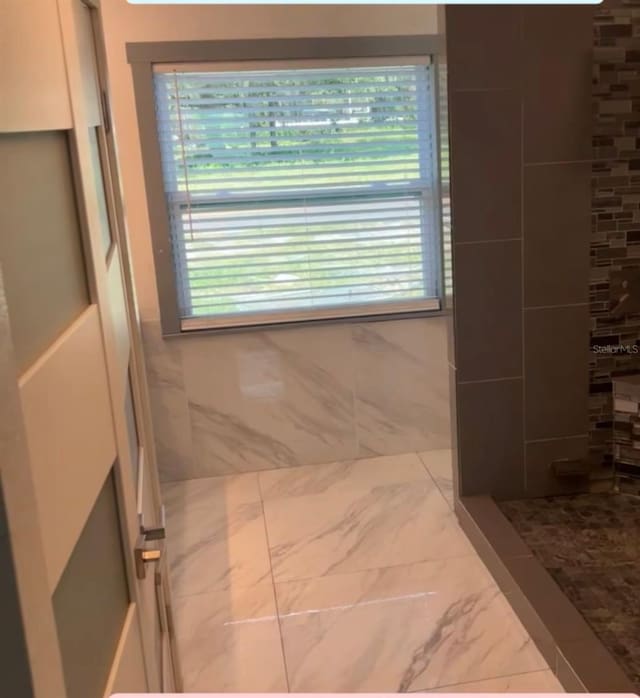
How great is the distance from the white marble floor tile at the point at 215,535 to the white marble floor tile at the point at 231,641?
85 mm

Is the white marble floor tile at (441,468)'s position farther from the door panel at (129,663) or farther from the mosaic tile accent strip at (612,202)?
the door panel at (129,663)

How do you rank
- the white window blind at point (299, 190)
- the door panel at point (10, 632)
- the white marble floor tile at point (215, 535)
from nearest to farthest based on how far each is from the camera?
1. the door panel at point (10, 632)
2. the white marble floor tile at point (215, 535)
3. the white window blind at point (299, 190)

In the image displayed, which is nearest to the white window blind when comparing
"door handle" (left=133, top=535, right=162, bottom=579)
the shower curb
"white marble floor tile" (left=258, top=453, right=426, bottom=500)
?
"white marble floor tile" (left=258, top=453, right=426, bottom=500)

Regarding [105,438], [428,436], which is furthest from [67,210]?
[428,436]

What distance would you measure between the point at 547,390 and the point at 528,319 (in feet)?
0.96

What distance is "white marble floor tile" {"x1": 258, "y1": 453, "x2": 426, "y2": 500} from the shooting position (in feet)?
11.0

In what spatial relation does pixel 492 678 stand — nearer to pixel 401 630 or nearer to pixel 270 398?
pixel 401 630

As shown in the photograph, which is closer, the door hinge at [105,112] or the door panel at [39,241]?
the door panel at [39,241]

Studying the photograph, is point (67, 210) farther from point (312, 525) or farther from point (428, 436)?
point (428, 436)

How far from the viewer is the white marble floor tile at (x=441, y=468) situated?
3280mm

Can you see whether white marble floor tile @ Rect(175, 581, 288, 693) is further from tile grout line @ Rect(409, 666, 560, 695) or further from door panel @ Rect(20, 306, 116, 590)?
→ door panel @ Rect(20, 306, 116, 590)

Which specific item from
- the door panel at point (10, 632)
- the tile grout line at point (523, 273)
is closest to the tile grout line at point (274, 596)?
the tile grout line at point (523, 273)

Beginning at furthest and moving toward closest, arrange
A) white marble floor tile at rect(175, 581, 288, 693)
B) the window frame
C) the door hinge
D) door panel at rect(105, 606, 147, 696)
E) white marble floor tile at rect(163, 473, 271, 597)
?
1. the window frame
2. white marble floor tile at rect(163, 473, 271, 597)
3. white marble floor tile at rect(175, 581, 288, 693)
4. the door hinge
5. door panel at rect(105, 606, 147, 696)

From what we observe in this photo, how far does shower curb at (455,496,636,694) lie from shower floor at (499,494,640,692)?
0.15 ft
